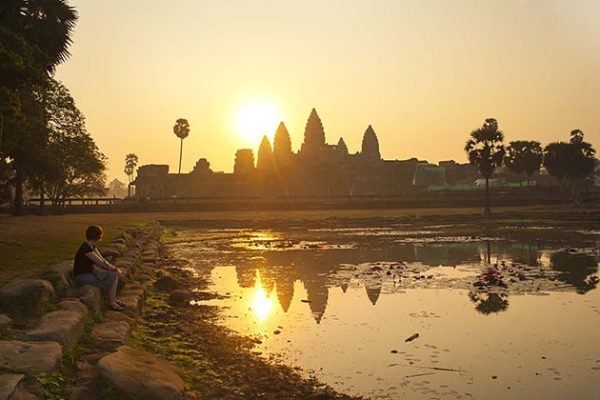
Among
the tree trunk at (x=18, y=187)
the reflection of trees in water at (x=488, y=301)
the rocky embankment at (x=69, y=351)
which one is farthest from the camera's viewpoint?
the tree trunk at (x=18, y=187)

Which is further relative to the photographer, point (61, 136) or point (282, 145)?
point (282, 145)

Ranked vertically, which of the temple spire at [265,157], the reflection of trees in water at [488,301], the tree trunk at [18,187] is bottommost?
the reflection of trees in water at [488,301]

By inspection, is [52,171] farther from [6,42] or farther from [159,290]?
[159,290]

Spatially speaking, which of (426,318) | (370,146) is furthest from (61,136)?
(370,146)

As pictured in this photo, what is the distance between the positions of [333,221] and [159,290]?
32.5 meters

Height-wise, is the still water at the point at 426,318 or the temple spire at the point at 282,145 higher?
the temple spire at the point at 282,145

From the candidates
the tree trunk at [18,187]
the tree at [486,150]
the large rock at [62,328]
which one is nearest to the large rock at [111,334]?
Answer: the large rock at [62,328]

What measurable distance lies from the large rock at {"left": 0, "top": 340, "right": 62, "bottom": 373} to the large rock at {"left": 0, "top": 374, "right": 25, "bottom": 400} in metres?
0.25

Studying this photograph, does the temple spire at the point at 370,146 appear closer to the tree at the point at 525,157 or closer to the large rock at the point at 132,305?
the tree at the point at 525,157

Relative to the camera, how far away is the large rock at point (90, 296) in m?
8.19

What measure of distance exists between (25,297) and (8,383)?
112 inches

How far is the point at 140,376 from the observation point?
571cm

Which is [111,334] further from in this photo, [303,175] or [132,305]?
[303,175]

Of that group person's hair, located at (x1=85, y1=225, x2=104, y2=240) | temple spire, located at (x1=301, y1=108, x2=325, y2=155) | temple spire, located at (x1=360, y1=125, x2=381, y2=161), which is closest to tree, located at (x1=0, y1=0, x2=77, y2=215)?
person's hair, located at (x1=85, y1=225, x2=104, y2=240)
